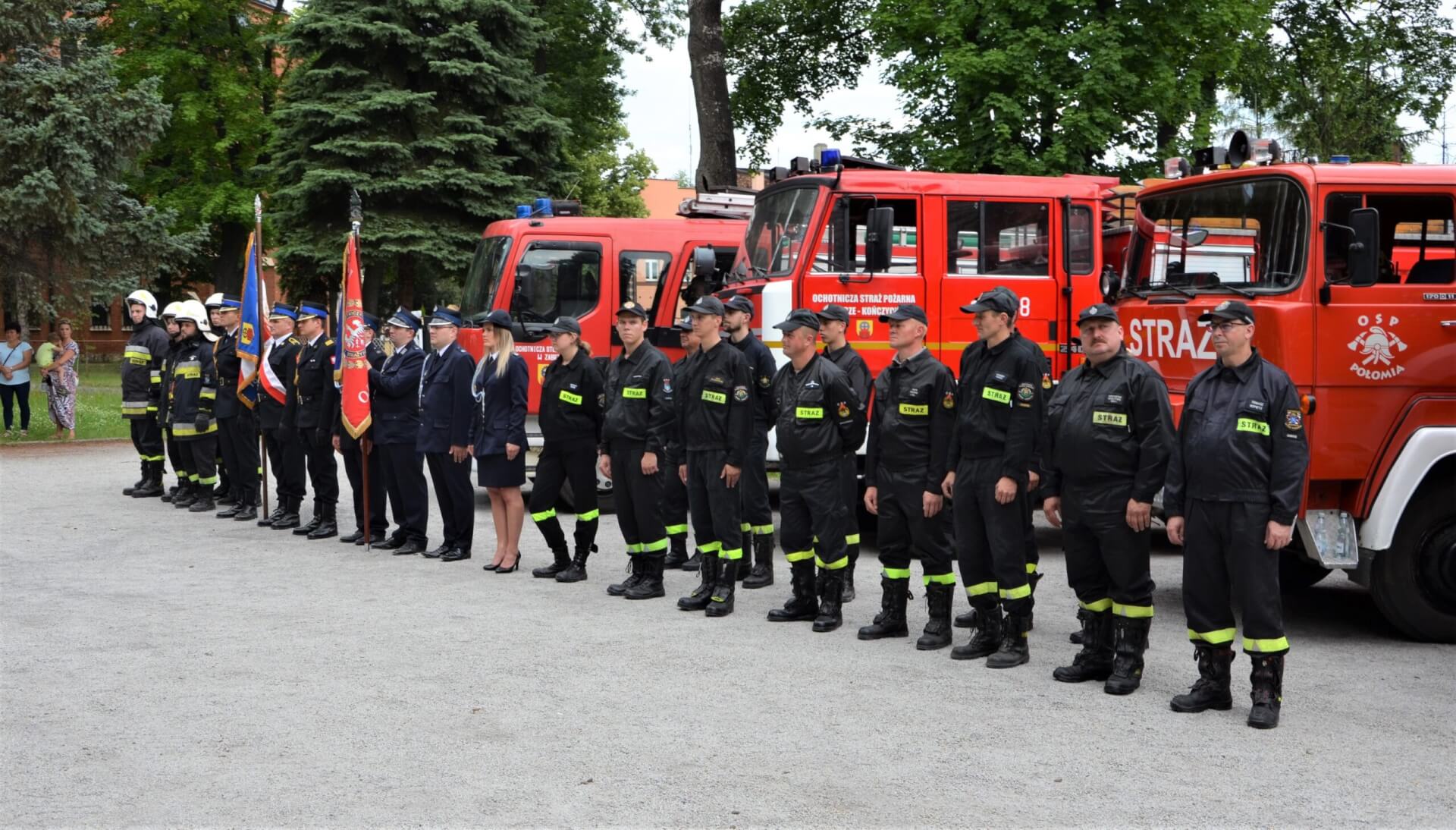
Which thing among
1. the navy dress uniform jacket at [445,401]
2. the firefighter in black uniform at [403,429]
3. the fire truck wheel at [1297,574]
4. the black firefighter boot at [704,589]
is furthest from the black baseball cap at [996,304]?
the firefighter in black uniform at [403,429]

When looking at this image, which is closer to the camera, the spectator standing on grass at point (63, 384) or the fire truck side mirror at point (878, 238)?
the fire truck side mirror at point (878, 238)

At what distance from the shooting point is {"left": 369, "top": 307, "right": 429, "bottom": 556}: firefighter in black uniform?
1126cm

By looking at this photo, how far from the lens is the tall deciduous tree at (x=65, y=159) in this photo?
1119 inches

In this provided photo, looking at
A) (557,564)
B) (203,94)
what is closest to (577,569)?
(557,564)

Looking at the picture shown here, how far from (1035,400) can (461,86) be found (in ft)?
80.6

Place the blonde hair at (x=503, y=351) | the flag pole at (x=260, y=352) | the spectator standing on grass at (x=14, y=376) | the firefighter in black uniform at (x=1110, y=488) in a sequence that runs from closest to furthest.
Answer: the firefighter in black uniform at (x=1110, y=488)
the blonde hair at (x=503, y=351)
the flag pole at (x=260, y=352)
the spectator standing on grass at (x=14, y=376)

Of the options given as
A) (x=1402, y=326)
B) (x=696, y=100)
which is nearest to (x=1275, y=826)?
(x=1402, y=326)

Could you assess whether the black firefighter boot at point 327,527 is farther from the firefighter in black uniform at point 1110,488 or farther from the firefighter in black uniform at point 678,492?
the firefighter in black uniform at point 1110,488

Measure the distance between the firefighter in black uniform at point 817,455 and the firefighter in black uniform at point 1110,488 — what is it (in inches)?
61.0

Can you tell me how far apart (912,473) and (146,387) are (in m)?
10.3

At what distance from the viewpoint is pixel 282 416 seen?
1273cm

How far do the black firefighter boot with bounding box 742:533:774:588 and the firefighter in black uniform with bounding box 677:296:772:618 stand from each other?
2.90 feet

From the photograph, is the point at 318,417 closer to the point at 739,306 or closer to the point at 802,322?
the point at 739,306

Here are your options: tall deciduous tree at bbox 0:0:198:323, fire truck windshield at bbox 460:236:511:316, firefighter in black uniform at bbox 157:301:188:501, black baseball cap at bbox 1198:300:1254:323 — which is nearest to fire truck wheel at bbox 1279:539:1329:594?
black baseball cap at bbox 1198:300:1254:323
